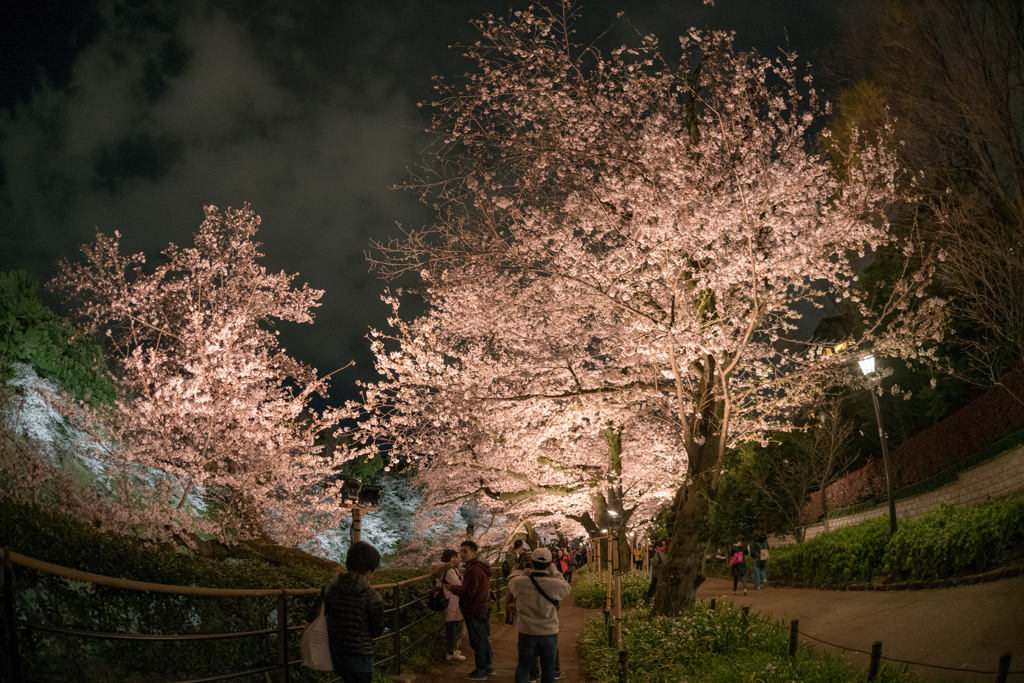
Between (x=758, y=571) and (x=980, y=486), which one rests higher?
(x=980, y=486)

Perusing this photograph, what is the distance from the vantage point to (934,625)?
8.34m

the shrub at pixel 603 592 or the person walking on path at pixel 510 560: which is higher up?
the person walking on path at pixel 510 560

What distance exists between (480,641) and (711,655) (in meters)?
2.72

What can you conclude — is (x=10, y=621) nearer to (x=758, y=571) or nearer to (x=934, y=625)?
(x=934, y=625)

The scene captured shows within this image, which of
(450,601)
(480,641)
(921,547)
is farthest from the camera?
(921,547)

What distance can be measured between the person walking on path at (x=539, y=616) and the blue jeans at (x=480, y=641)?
1.71 m

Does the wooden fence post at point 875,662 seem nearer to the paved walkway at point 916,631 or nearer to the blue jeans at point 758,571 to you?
the paved walkway at point 916,631

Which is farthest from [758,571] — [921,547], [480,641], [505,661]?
[480,641]

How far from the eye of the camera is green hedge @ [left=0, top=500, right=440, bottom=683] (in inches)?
163

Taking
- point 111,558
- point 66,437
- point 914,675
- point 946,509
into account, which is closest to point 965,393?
point 946,509

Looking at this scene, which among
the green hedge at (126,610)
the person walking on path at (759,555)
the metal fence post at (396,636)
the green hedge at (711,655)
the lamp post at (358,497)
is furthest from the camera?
the person walking on path at (759,555)

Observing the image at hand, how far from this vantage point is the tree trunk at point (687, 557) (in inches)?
378

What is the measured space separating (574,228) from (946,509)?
9.10m

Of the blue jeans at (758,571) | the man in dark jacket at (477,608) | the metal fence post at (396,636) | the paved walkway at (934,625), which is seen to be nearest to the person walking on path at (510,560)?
the paved walkway at (934,625)
